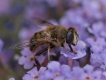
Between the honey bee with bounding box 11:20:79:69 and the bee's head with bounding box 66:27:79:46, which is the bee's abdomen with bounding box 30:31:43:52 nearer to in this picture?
A: the honey bee with bounding box 11:20:79:69

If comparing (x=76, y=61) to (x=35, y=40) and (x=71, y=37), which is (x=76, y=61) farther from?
(x=35, y=40)

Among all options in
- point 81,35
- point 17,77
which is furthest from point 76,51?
point 17,77

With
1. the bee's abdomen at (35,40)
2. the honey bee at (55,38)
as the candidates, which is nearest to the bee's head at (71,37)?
the honey bee at (55,38)

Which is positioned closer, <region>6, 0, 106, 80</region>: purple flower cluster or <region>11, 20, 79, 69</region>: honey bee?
<region>6, 0, 106, 80</region>: purple flower cluster

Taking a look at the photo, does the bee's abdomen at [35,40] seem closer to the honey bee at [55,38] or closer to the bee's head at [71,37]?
the honey bee at [55,38]

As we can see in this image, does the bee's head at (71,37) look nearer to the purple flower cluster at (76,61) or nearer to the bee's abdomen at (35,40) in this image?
the purple flower cluster at (76,61)

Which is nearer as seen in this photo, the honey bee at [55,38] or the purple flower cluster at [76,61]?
the purple flower cluster at [76,61]

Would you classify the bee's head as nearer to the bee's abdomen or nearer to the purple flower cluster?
the purple flower cluster

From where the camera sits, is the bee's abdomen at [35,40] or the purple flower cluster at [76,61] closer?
the purple flower cluster at [76,61]

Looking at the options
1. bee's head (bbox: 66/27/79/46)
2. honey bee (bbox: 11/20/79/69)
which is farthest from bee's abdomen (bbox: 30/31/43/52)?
bee's head (bbox: 66/27/79/46)

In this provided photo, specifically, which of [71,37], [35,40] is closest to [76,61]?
[71,37]

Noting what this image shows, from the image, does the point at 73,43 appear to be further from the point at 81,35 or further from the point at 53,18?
the point at 53,18

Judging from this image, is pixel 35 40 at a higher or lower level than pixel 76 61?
higher
